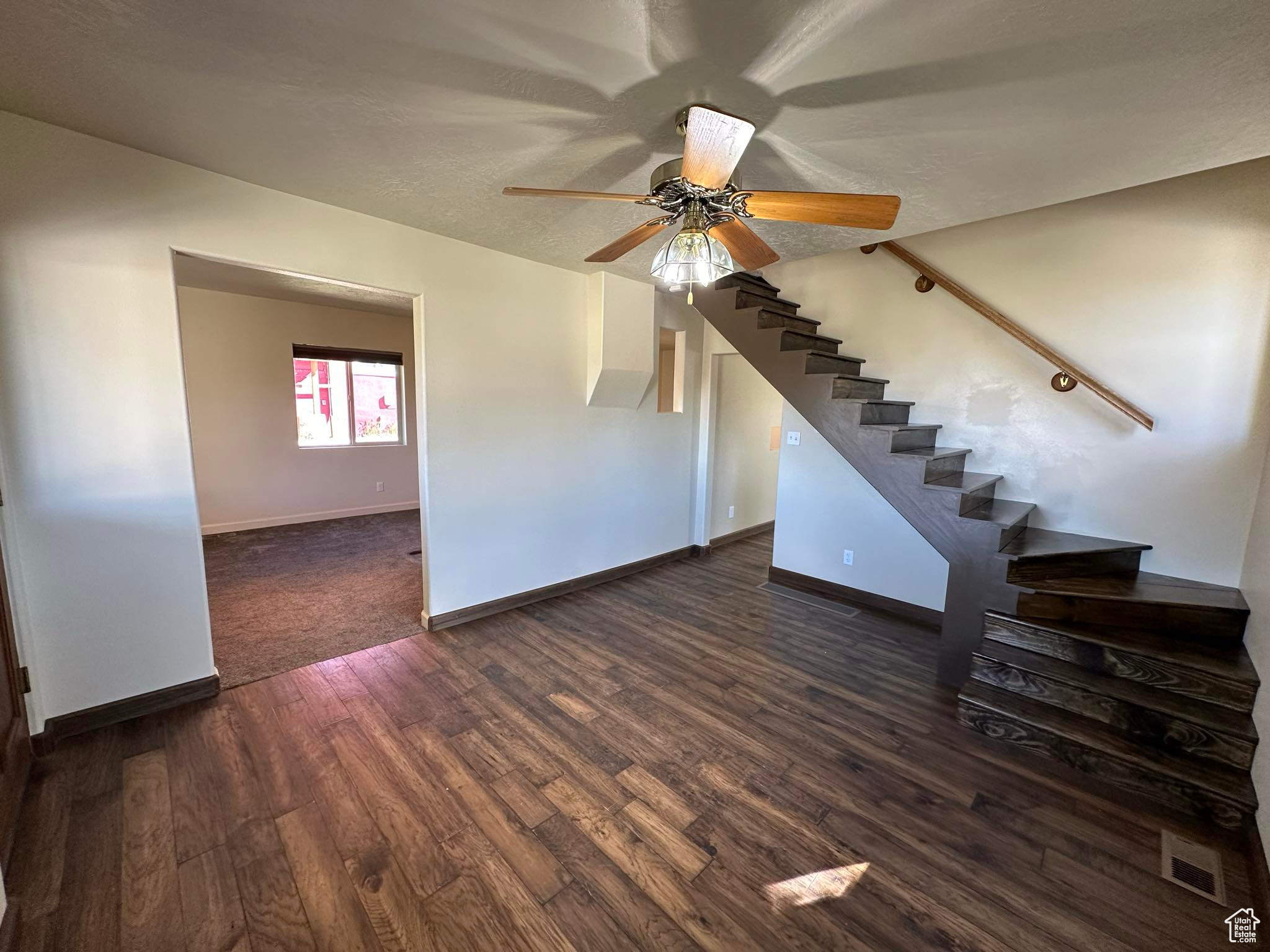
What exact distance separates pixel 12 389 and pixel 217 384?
3948 millimetres

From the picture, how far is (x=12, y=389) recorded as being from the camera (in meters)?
1.96

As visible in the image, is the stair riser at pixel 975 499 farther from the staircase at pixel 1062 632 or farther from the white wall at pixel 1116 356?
the white wall at pixel 1116 356

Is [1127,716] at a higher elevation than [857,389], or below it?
below

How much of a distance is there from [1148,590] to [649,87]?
10.8 ft

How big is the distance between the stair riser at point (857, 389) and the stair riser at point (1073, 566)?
52.1 inches

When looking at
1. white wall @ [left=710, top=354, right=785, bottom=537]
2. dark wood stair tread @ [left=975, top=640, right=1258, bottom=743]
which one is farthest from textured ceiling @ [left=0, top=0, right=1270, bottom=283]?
white wall @ [left=710, top=354, right=785, bottom=537]

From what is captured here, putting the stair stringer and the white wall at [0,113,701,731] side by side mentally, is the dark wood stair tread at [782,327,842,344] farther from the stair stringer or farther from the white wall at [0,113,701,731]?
the white wall at [0,113,701,731]

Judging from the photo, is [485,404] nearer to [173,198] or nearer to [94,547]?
[173,198]

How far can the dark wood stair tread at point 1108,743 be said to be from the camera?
1.89 m

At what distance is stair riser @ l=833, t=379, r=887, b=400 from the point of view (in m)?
3.11

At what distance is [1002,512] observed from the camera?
2.92 m

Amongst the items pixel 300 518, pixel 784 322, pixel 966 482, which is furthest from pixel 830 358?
pixel 300 518

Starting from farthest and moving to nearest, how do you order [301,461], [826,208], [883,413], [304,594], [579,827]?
[301,461], [304,594], [883,413], [579,827], [826,208]

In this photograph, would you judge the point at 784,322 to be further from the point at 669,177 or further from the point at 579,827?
the point at 579,827
